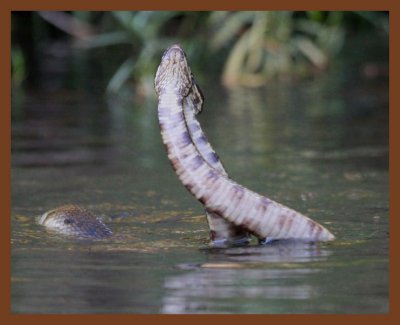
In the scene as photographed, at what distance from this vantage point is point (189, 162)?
6.18 metres

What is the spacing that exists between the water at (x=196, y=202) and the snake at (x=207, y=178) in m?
0.11

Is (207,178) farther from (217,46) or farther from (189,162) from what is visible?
(217,46)

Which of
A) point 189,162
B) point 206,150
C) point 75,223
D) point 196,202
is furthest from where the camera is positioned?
point 196,202

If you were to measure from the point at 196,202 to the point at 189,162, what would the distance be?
199 cm

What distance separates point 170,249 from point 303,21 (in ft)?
32.8

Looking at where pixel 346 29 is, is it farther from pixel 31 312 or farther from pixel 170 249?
pixel 31 312

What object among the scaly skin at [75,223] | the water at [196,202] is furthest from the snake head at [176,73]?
the scaly skin at [75,223]

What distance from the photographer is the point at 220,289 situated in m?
5.50

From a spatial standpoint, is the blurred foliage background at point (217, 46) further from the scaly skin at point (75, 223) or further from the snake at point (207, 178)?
the snake at point (207, 178)

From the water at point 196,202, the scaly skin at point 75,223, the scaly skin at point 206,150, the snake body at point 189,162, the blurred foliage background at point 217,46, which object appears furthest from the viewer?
the blurred foliage background at point 217,46

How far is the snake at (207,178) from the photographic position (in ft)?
20.3

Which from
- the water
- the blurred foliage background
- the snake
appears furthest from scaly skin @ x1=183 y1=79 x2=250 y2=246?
the blurred foliage background

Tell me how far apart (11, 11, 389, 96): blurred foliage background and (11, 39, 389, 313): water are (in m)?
0.67

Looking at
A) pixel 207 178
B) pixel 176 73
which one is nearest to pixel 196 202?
pixel 207 178
